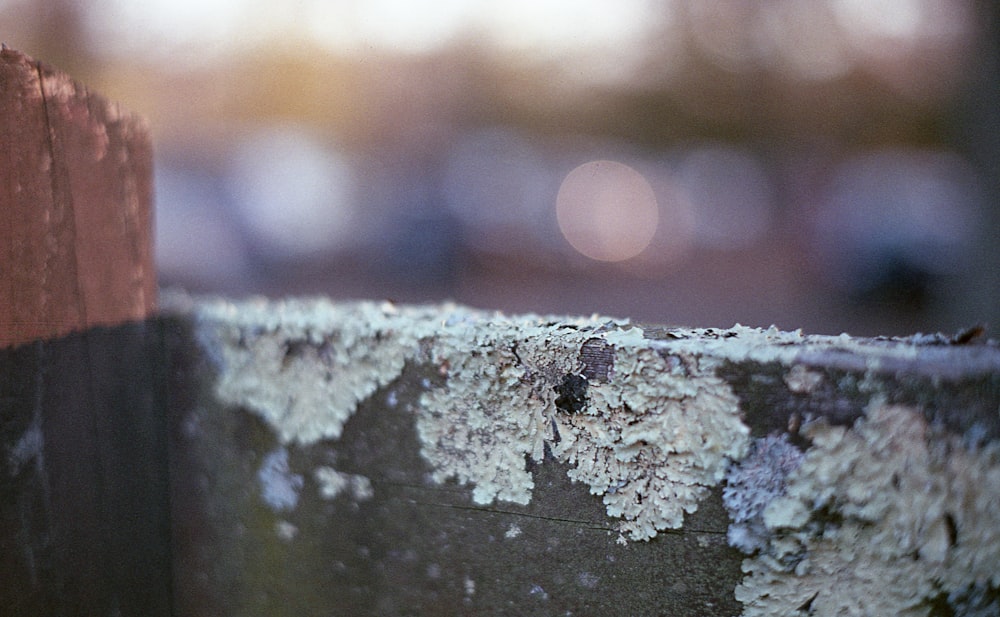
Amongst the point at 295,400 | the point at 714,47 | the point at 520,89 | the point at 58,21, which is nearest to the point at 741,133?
the point at 714,47

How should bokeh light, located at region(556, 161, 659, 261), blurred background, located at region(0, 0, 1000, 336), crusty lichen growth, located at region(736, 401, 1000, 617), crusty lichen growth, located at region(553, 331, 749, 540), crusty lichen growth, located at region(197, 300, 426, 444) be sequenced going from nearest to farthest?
crusty lichen growth, located at region(736, 401, 1000, 617) < crusty lichen growth, located at region(553, 331, 749, 540) < crusty lichen growth, located at region(197, 300, 426, 444) < blurred background, located at region(0, 0, 1000, 336) < bokeh light, located at region(556, 161, 659, 261)

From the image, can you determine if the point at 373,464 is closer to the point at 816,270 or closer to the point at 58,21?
the point at 816,270

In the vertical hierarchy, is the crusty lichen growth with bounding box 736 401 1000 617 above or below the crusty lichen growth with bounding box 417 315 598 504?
below

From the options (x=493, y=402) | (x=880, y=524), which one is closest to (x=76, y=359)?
(x=493, y=402)

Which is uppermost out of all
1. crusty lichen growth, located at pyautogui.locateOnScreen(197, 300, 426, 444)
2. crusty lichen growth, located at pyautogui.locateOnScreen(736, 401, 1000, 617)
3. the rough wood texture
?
the rough wood texture

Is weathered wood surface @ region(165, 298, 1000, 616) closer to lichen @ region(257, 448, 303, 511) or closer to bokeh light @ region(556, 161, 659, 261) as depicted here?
lichen @ region(257, 448, 303, 511)

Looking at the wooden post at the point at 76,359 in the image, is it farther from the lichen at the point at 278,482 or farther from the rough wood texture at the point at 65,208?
the lichen at the point at 278,482

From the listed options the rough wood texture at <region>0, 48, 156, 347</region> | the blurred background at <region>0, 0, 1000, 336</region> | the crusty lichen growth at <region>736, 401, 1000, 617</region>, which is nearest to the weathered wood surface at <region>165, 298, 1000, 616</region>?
the crusty lichen growth at <region>736, 401, 1000, 617</region>

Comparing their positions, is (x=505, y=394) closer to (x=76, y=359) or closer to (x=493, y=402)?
(x=493, y=402)
